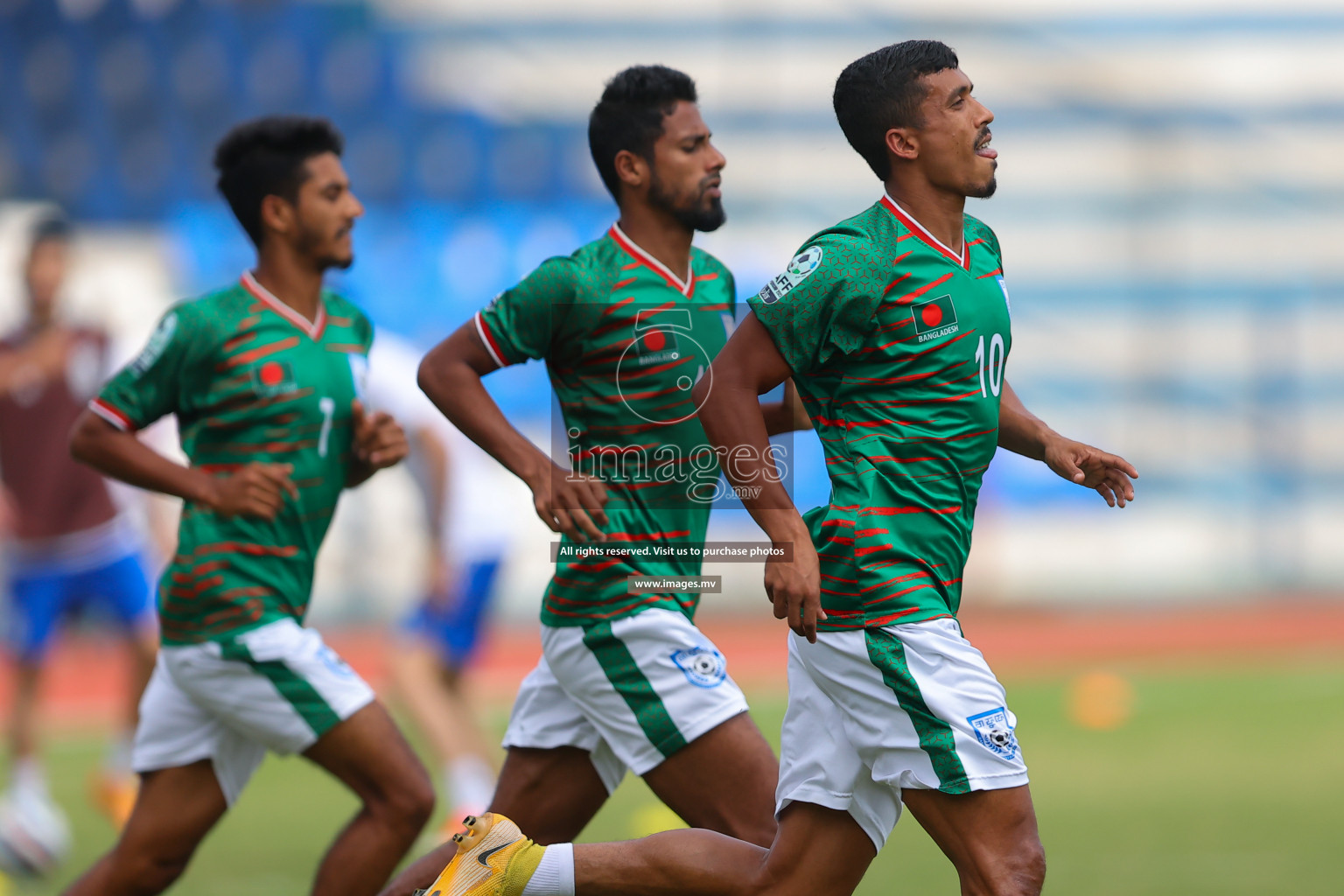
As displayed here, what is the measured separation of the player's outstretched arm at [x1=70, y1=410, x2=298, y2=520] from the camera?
469cm

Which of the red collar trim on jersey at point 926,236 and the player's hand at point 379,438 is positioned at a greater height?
the red collar trim on jersey at point 926,236

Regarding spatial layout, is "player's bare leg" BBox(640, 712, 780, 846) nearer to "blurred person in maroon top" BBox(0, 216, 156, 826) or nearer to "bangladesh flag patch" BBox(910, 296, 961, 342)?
"bangladesh flag patch" BBox(910, 296, 961, 342)

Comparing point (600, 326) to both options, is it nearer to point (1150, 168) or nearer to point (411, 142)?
point (411, 142)

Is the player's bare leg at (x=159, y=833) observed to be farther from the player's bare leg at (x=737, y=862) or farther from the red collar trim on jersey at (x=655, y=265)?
the red collar trim on jersey at (x=655, y=265)

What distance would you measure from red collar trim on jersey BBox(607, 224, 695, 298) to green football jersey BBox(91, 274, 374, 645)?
40.5 inches

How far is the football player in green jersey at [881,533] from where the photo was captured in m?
3.66

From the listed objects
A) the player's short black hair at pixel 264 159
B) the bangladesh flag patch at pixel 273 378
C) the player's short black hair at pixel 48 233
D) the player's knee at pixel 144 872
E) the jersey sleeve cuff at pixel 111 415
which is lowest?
the player's knee at pixel 144 872

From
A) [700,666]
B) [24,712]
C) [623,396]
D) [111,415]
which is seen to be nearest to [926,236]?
[623,396]

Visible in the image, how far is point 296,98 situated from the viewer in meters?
22.2

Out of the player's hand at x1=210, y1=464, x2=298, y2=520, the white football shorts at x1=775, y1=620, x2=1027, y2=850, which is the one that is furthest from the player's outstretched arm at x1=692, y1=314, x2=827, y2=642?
the player's hand at x1=210, y1=464, x2=298, y2=520

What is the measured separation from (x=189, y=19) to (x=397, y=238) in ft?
15.6

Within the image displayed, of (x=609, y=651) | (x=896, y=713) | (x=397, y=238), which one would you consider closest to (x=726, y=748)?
(x=609, y=651)

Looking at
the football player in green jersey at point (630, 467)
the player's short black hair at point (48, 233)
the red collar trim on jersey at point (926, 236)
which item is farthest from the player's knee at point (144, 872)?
the player's short black hair at point (48, 233)

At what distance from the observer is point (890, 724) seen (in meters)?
3.73
